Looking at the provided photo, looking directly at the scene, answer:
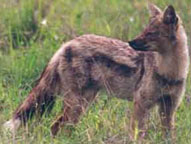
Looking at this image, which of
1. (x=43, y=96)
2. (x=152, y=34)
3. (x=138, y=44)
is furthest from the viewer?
(x=43, y=96)

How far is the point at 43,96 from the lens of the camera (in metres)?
8.41

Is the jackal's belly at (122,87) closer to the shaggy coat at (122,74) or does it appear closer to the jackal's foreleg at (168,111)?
the shaggy coat at (122,74)

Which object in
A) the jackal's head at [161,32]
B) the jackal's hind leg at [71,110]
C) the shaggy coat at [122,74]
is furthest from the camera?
the jackal's hind leg at [71,110]

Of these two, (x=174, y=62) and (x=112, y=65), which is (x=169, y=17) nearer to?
(x=174, y=62)

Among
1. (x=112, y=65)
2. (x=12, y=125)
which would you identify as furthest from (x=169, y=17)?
(x=12, y=125)

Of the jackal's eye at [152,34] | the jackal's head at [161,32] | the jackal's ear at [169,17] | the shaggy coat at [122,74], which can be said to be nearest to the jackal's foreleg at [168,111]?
the shaggy coat at [122,74]

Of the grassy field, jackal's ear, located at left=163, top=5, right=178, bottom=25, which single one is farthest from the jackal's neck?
the grassy field

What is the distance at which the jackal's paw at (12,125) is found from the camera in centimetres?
790

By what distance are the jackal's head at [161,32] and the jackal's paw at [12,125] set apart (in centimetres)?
142

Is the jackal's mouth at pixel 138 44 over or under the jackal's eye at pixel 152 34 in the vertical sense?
under

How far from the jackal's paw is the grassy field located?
0.24ft

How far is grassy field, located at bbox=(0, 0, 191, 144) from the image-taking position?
7.86m

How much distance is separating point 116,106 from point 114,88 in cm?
20

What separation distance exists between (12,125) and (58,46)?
8.11 ft
